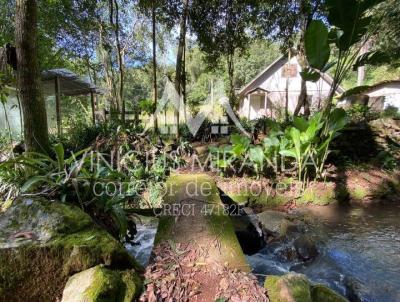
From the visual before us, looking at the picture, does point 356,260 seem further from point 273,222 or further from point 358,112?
point 358,112

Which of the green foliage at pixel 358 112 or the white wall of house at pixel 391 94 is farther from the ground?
the white wall of house at pixel 391 94

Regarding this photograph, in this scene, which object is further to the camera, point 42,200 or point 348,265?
point 348,265

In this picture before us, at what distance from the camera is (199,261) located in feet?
7.08

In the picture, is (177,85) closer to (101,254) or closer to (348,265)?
(348,265)

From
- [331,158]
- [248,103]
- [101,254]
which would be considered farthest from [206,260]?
[248,103]

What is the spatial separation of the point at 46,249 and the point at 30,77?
2.23 meters

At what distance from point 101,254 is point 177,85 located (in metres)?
6.11

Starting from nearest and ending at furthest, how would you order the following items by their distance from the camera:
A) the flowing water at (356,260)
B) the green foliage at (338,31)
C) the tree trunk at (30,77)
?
1. the flowing water at (356,260)
2. the tree trunk at (30,77)
3. the green foliage at (338,31)

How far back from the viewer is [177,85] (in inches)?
290

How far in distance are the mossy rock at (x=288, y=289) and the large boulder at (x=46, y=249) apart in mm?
914

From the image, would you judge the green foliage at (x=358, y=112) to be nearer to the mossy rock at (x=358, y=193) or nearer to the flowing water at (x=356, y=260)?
the mossy rock at (x=358, y=193)

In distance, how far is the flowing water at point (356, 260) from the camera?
269 centimetres

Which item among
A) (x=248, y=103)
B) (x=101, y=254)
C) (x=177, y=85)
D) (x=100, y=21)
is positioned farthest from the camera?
(x=248, y=103)

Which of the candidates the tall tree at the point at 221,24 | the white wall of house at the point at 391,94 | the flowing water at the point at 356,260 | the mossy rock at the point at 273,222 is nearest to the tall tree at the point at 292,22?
the tall tree at the point at 221,24
